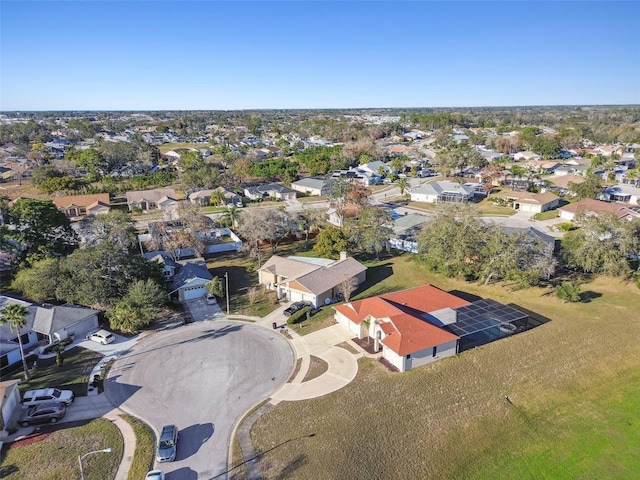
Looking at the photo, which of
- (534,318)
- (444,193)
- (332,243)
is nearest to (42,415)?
(332,243)

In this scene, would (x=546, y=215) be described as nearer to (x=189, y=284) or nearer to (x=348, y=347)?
(x=348, y=347)

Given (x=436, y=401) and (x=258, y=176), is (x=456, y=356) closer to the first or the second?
(x=436, y=401)

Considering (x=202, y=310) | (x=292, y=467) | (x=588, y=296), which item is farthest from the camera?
(x=588, y=296)

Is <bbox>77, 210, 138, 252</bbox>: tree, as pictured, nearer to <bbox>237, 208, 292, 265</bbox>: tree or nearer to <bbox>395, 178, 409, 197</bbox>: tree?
<bbox>237, 208, 292, 265</bbox>: tree

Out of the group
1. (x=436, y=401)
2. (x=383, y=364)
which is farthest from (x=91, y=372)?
(x=436, y=401)

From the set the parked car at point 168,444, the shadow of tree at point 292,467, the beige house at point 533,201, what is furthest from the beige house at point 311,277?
the beige house at point 533,201

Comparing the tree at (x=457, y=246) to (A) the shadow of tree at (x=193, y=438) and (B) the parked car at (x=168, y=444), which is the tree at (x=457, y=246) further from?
(B) the parked car at (x=168, y=444)

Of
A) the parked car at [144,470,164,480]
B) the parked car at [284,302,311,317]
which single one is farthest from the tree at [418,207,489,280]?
the parked car at [144,470,164,480]
